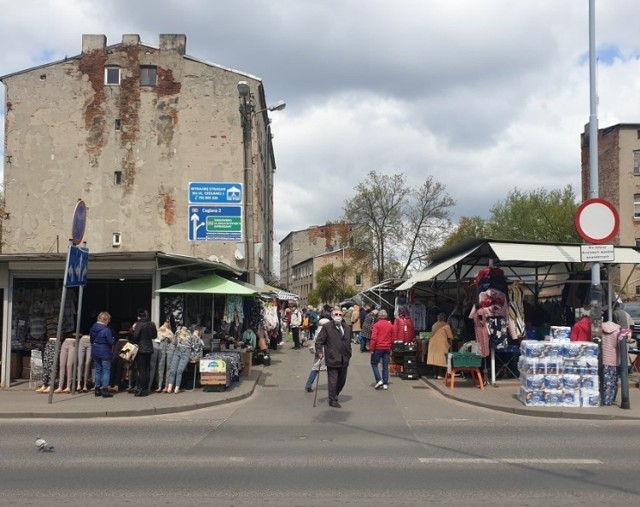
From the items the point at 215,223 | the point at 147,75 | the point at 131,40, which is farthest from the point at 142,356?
the point at 131,40

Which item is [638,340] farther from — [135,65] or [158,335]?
[135,65]

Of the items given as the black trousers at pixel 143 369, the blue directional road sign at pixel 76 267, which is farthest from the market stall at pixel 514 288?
the blue directional road sign at pixel 76 267

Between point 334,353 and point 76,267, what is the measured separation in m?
5.42

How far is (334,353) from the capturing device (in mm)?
12406

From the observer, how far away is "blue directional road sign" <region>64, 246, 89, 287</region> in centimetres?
1208

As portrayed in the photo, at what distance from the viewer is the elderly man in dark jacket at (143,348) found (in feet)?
44.2

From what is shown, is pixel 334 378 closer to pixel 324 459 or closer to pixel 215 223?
pixel 324 459

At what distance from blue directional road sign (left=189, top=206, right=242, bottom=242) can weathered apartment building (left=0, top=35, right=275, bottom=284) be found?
32.1ft

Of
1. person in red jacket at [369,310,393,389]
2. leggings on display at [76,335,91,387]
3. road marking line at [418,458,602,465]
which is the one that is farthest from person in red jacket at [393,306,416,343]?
road marking line at [418,458,602,465]

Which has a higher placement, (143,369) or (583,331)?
(583,331)

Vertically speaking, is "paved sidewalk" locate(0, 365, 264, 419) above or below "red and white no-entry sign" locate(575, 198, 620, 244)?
below

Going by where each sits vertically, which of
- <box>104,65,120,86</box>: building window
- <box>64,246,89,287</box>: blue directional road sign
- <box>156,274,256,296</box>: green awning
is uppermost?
<box>104,65,120,86</box>: building window

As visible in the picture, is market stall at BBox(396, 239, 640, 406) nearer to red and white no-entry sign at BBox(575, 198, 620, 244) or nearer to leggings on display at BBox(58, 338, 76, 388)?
red and white no-entry sign at BBox(575, 198, 620, 244)

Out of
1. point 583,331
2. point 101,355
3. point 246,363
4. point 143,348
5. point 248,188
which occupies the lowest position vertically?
point 246,363
